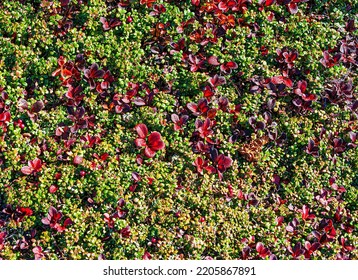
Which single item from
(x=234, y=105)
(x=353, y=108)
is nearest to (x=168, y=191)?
(x=234, y=105)

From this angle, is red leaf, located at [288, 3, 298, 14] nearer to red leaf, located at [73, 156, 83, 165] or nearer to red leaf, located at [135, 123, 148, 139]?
red leaf, located at [135, 123, 148, 139]

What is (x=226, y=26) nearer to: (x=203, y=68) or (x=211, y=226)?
(x=203, y=68)

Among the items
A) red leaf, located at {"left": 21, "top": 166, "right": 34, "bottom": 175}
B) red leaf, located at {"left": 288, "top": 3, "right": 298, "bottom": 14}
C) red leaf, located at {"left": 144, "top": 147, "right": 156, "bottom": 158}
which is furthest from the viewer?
red leaf, located at {"left": 288, "top": 3, "right": 298, "bottom": 14}

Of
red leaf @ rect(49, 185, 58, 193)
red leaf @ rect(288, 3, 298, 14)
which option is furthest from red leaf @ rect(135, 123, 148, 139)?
red leaf @ rect(288, 3, 298, 14)

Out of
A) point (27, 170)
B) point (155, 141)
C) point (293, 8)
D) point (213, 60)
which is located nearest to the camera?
point (27, 170)

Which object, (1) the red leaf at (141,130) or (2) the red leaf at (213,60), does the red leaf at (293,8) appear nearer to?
(2) the red leaf at (213,60)

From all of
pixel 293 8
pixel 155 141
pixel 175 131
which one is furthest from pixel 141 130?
pixel 293 8

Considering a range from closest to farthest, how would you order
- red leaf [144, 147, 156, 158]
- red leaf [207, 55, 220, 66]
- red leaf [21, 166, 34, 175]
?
red leaf [21, 166, 34, 175]
red leaf [144, 147, 156, 158]
red leaf [207, 55, 220, 66]

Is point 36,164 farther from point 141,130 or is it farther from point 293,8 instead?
point 293,8
